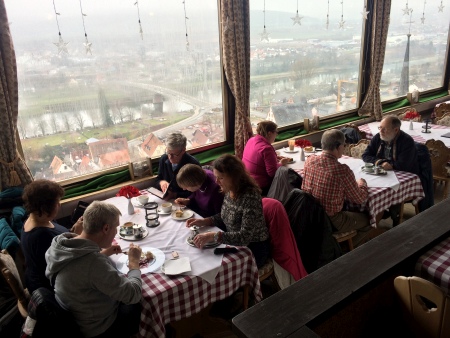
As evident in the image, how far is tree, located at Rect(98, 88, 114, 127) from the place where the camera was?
3947 millimetres

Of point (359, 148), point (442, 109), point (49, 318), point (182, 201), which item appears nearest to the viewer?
point (49, 318)

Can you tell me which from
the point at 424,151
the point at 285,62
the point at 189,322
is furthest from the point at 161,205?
the point at 285,62

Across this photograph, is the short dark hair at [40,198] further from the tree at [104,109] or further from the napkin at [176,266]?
the tree at [104,109]

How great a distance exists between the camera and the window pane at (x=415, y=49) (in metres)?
6.86

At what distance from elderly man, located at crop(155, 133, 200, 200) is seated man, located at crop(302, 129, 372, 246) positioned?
3.66 ft

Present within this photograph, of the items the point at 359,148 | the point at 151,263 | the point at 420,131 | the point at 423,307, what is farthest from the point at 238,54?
the point at 423,307

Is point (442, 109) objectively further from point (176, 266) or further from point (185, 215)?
point (176, 266)

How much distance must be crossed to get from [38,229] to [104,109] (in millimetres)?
1919

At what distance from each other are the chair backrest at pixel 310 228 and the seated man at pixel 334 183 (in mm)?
313

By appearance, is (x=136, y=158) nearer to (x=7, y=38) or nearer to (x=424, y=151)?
(x=7, y=38)

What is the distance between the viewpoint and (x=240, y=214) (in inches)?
106

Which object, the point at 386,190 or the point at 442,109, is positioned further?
the point at 442,109

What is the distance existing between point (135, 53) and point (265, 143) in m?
1.66

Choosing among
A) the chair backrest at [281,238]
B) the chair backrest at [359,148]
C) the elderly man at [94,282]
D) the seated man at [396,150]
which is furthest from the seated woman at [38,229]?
the chair backrest at [359,148]
